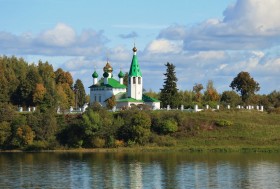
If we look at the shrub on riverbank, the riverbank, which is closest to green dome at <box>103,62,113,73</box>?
the shrub on riverbank

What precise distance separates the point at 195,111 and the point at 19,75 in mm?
36622

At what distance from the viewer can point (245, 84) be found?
114000 millimetres

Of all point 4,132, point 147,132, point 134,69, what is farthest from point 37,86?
point 147,132

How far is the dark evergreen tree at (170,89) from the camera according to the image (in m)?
102

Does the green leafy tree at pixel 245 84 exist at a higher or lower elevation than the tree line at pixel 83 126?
higher

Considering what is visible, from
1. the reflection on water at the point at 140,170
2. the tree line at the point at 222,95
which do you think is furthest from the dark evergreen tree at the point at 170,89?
the reflection on water at the point at 140,170

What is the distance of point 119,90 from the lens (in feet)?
343

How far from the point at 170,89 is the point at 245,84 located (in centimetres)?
1746

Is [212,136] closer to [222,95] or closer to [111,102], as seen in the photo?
[111,102]

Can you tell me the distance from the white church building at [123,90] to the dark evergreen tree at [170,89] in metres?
1.54

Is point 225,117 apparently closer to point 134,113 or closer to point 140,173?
point 134,113

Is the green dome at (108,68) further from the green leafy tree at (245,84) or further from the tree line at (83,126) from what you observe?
the green leafy tree at (245,84)

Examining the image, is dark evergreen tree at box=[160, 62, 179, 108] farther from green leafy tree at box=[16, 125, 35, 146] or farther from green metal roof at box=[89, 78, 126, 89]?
green leafy tree at box=[16, 125, 35, 146]

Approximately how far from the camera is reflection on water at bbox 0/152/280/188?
48375mm
